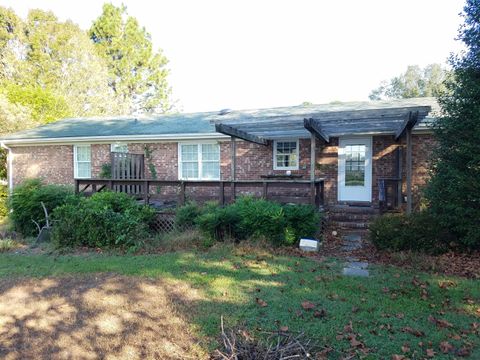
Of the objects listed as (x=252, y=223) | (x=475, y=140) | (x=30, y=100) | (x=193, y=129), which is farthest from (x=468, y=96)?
(x=30, y=100)

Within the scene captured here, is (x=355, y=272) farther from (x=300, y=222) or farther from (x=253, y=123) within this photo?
(x=253, y=123)

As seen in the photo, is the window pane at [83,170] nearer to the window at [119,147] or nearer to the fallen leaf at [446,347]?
the window at [119,147]

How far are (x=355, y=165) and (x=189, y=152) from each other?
598 cm

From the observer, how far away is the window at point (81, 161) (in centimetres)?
1452

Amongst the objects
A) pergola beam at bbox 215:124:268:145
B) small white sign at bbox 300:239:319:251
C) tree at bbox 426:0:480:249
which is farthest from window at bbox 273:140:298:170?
tree at bbox 426:0:480:249

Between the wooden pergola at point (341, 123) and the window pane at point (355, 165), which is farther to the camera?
the window pane at point (355, 165)

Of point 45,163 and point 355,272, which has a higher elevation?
point 45,163

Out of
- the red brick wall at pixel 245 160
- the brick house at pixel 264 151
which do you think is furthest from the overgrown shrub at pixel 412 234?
the red brick wall at pixel 245 160

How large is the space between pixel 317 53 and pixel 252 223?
1705 cm

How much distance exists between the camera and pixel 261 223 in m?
7.34

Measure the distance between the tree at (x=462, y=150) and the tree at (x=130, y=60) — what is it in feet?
112

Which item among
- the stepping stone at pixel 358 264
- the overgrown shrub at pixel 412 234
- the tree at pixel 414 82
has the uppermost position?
the tree at pixel 414 82

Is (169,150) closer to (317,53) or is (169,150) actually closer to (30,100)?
(317,53)

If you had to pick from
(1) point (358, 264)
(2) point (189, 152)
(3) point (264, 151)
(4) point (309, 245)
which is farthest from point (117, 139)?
(1) point (358, 264)
